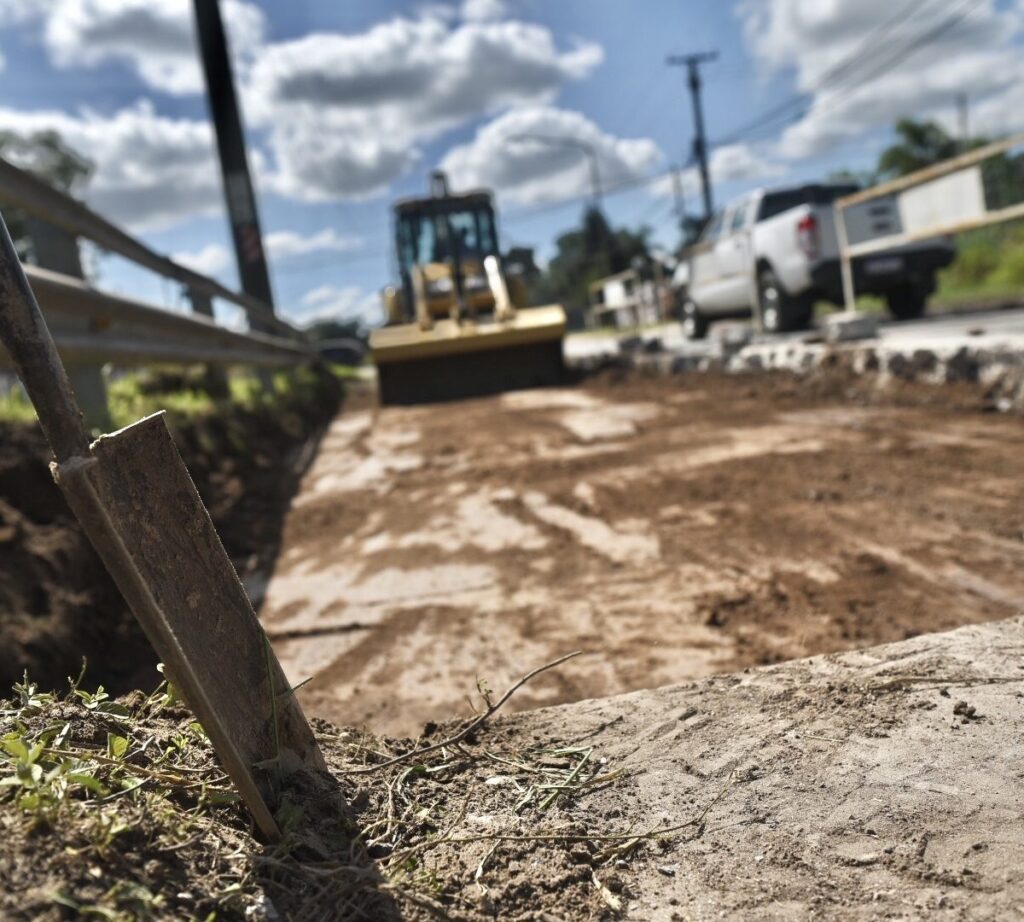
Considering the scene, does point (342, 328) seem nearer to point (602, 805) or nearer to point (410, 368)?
point (410, 368)

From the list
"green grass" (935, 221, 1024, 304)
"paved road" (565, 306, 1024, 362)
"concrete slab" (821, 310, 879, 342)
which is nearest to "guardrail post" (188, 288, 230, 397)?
"paved road" (565, 306, 1024, 362)

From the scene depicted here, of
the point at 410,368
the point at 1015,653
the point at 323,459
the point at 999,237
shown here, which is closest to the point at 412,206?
the point at 410,368

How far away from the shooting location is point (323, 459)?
8.03m

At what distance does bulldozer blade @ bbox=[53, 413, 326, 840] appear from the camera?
1.27 metres

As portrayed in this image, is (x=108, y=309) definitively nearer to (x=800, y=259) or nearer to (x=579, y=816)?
(x=579, y=816)

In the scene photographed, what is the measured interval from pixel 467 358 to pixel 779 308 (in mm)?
4058

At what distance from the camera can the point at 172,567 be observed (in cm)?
149

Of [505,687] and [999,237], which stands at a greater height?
[999,237]

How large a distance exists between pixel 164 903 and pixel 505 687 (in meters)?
1.82

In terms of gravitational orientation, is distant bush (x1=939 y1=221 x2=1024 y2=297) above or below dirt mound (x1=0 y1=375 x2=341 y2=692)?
above

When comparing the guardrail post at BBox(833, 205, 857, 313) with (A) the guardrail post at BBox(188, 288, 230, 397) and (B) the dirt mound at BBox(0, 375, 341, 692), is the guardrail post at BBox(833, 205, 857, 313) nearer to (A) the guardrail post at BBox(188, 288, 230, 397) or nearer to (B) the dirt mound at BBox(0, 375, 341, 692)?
(A) the guardrail post at BBox(188, 288, 230, 397)

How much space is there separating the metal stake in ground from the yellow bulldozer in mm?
10432

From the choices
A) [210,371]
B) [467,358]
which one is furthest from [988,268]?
[210,371]

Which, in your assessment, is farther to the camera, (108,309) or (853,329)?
(853,329)
